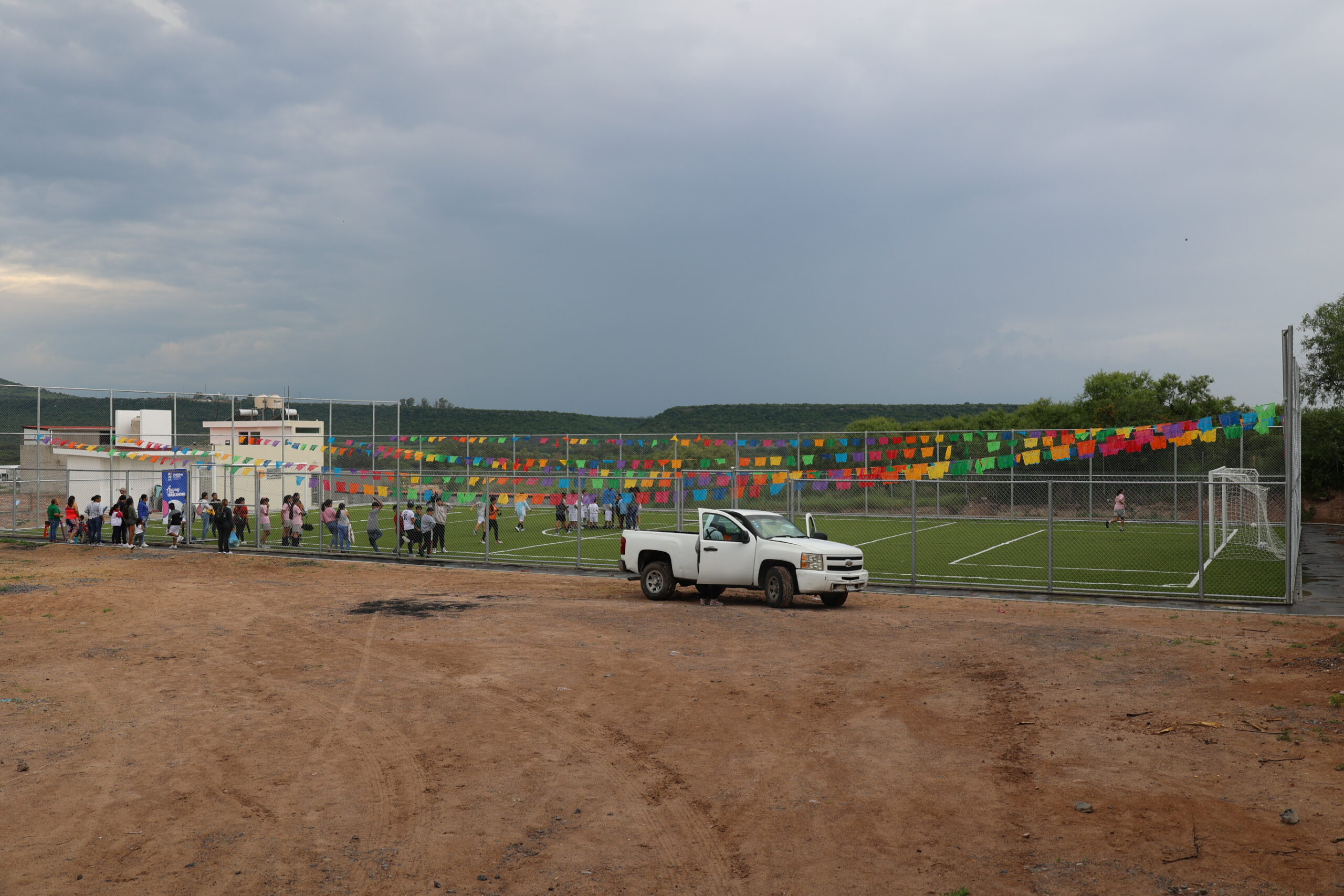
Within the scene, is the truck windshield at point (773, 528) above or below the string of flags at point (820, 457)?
below

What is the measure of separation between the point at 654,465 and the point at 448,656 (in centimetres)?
3726

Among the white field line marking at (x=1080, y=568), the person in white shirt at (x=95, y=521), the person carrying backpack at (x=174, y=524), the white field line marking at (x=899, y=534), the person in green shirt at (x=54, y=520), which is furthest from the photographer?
the person in green shirt at (x=54, y=520)

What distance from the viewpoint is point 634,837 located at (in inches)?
247

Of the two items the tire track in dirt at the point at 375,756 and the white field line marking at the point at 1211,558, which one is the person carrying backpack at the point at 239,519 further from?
the white field line marking at the point at 1211,558

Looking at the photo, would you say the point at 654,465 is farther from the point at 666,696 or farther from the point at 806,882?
the point at 806,882

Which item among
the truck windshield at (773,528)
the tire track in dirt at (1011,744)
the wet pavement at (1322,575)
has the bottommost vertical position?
the wet pavement at (1322,575)

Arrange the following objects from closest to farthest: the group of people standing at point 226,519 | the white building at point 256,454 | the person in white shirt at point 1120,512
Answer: the group of people standing at point 226,519
the person in white shirt at point 1120,512
the white building at point 256,454

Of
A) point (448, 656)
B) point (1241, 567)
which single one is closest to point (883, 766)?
point (448, 656)

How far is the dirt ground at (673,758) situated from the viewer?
5.77 meters

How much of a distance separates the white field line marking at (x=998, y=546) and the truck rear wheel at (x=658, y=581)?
347 inches

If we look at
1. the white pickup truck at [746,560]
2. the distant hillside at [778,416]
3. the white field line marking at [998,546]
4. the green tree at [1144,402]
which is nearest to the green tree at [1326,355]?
the green tree at [1144,402]

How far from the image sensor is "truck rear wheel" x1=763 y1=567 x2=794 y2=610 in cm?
1689

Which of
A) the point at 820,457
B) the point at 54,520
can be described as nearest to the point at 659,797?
the point at 54,520

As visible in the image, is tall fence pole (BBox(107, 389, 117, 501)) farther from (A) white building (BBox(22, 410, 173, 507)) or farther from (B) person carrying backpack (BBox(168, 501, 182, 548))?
(B) person carrying backpack (BBox(168, 501, 182, 548))
